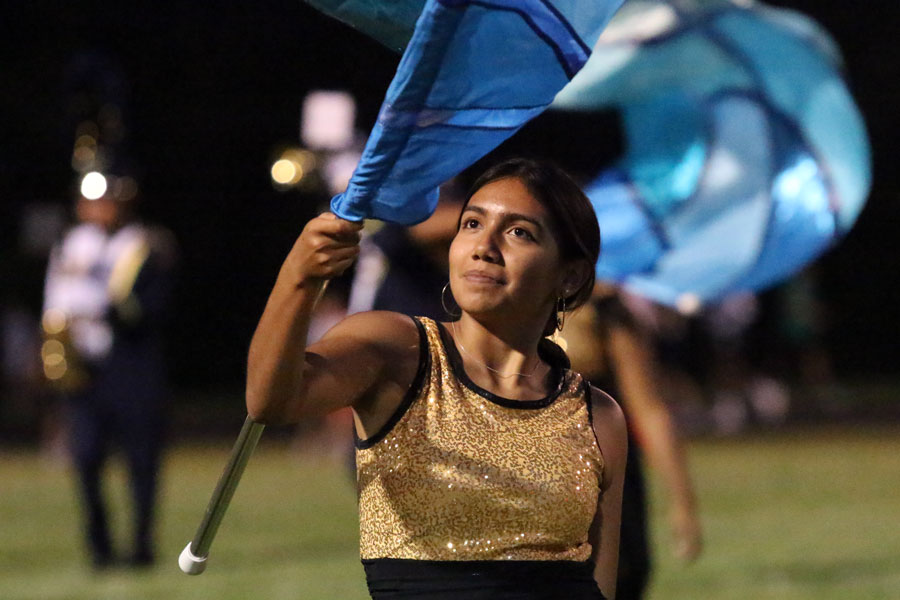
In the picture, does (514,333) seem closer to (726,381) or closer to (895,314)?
(726,381)

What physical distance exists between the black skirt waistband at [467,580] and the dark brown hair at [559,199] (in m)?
0.66

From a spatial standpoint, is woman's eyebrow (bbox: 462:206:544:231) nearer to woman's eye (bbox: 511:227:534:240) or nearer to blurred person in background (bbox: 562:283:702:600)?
woman's eye (bbox: 511:227:534:240)

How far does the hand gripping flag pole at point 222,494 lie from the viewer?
11.0 ft

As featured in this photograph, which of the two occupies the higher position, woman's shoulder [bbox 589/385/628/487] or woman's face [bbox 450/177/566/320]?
woman's face [bbox 450/177/566/320]

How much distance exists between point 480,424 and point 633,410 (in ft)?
7.52

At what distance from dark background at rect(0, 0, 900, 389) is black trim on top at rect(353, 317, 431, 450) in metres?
21.7

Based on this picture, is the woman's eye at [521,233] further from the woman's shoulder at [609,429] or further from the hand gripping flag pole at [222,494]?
the hand gripping flag pole at [222,494]

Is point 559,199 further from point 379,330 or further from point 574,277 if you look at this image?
point 379,330

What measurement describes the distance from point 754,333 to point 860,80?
16.8ft

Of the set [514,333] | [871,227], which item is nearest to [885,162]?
[871,227]

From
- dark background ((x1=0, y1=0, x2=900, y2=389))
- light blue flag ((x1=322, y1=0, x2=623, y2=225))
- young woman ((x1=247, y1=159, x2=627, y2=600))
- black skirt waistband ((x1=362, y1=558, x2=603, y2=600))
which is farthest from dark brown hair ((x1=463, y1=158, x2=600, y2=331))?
dark background ((x1=0, y1=0, x2=900, y2=389))

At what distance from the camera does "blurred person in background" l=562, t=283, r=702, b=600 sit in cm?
528

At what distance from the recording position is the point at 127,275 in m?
9.52

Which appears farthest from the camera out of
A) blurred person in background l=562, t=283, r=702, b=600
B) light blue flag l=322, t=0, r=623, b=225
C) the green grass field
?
the green grass field
